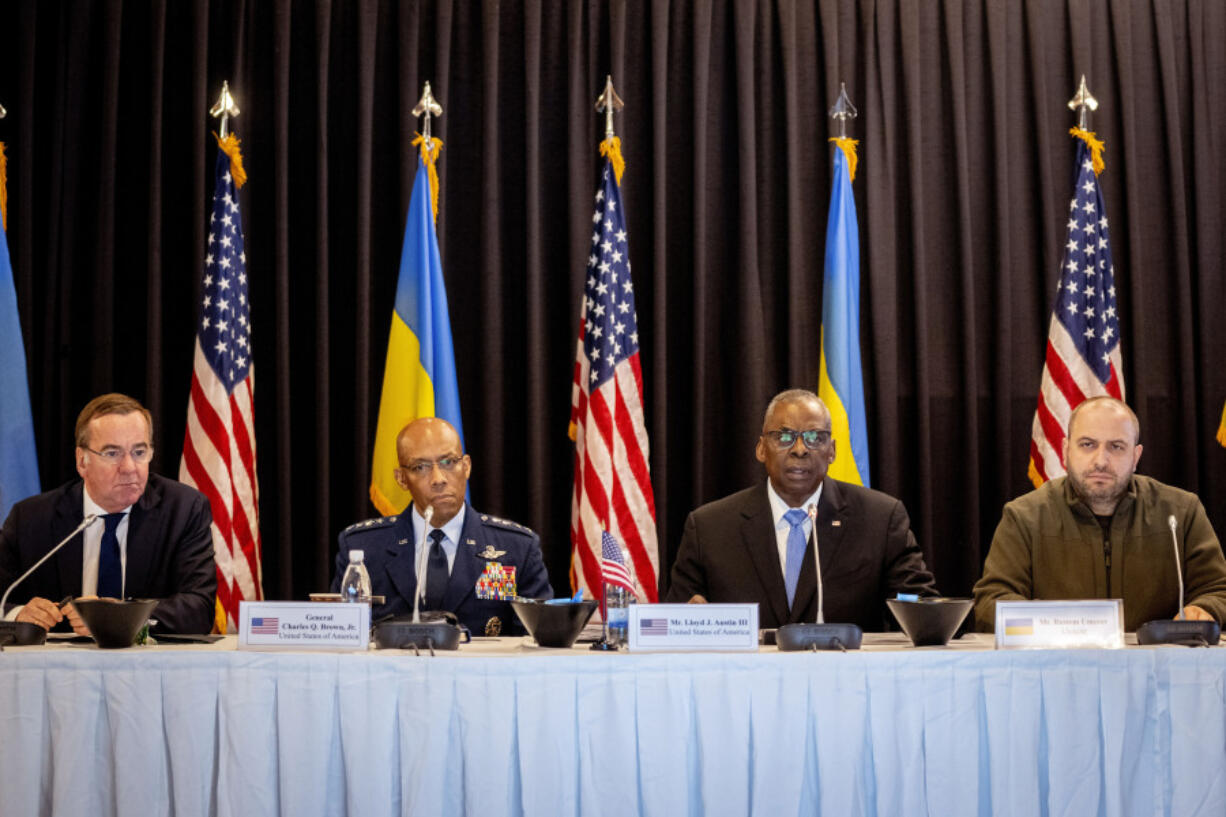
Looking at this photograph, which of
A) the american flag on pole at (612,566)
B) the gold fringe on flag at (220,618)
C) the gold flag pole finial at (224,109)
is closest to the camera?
the american flag on pole at (612,566)

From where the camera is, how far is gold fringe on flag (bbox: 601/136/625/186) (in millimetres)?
5172

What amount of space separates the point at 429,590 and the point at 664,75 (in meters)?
2.96

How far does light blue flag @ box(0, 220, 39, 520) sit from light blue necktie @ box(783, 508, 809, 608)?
3.04 meters

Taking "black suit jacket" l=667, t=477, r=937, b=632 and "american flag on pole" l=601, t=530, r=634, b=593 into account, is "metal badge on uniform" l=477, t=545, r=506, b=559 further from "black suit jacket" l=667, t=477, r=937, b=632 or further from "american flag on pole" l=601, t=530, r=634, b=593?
"american flag on pole" l=601, t=530, r=634, b=593

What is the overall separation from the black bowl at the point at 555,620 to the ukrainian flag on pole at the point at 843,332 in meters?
2.41

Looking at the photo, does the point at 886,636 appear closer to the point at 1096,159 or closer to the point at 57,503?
the point at 57,503

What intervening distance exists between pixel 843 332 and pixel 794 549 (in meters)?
1.66

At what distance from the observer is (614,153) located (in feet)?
17.0

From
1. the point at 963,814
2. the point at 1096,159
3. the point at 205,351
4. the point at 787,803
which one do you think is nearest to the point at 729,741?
the point at 787,803

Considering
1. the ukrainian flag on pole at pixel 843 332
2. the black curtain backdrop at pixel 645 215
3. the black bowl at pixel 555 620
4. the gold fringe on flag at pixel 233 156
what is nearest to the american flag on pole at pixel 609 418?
the black curtain backdrop at pixel 645 215

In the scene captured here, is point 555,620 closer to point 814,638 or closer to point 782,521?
point 814,638

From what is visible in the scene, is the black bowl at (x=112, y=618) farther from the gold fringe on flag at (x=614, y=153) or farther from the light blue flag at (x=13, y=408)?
the gold fringe on flag at (x=614, y=153)

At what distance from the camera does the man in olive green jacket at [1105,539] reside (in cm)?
347

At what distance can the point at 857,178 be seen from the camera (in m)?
5.77
